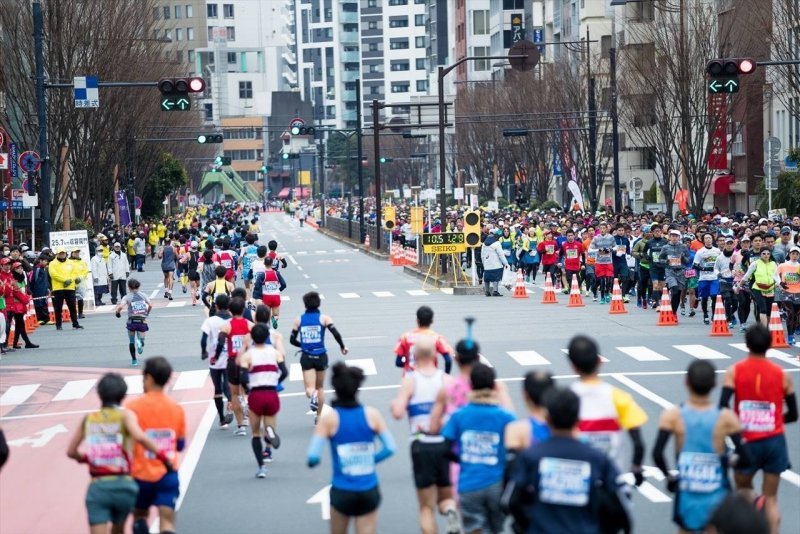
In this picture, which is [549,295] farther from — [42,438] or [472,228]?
[42,438]

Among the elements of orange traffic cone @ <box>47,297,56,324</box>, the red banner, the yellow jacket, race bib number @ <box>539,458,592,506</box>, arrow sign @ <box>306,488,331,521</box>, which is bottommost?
orange traffic cone @ <box>47,297,56,324</box>

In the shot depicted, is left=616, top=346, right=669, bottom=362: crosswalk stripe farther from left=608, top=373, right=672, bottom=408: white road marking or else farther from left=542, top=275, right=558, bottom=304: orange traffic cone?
left=542, top=275, right=558, bottom=304: orange traffic cone

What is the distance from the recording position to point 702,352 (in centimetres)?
2486

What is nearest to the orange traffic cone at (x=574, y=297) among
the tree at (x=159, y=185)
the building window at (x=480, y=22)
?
the tree at (x=159, y=185)

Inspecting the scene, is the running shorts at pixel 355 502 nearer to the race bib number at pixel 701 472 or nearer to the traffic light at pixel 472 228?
the race bib number at pixel 701 472

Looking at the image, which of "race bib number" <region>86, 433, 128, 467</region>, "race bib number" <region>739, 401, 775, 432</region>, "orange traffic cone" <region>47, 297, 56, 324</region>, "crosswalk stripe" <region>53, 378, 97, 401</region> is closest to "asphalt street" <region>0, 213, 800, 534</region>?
"crosswalk stripe" <region>53, 378, 97, 401</region>

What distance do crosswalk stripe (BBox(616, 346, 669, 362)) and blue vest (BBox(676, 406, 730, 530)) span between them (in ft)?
48.0

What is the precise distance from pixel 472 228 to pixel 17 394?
21140 mm

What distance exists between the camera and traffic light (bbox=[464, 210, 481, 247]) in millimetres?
42344

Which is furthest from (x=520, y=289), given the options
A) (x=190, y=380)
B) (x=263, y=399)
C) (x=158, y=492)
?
(x=158, y=492)

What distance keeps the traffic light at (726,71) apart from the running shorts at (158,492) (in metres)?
19.4

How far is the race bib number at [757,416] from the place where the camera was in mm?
11055

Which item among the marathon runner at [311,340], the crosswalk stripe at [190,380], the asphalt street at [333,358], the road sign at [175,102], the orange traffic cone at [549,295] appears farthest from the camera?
the orange traffic cone at [549,295]

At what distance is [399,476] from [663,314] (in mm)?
15586
